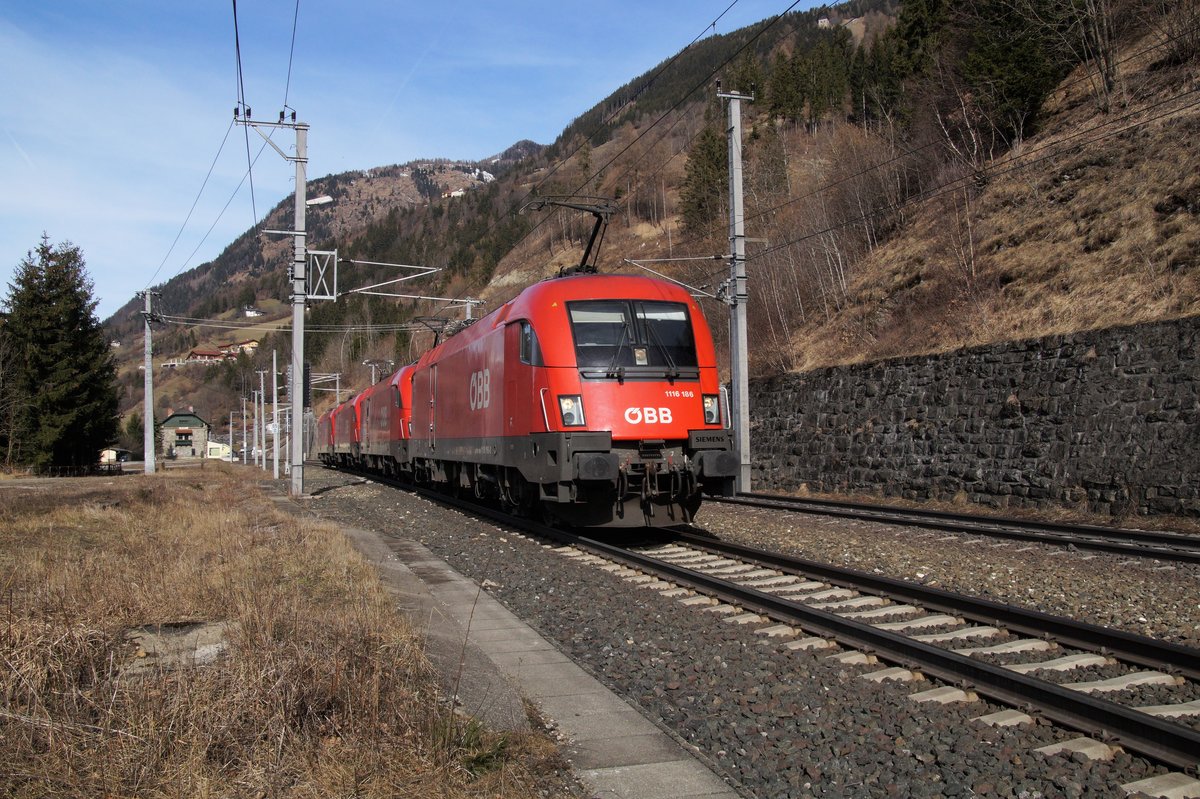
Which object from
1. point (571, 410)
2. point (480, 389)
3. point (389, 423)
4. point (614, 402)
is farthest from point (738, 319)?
point (389, 423)

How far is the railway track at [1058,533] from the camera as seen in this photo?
417 inches

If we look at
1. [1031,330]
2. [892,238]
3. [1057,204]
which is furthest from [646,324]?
[892,238]

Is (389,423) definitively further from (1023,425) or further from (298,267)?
(1023,425)

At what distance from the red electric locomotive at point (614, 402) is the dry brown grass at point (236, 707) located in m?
4.35

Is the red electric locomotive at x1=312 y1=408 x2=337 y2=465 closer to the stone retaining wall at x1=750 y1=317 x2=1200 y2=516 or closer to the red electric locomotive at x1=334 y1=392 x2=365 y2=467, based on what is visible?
the red electric locomotive at x1=334 y1=392 x2=365 y2=467

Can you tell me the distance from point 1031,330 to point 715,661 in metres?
17.4

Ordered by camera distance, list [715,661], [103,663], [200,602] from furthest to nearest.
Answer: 1. [200,602]
2. [715,661]
3. [103,663]

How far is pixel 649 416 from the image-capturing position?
39.0 feet

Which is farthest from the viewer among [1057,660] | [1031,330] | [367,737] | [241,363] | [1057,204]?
[241,363]

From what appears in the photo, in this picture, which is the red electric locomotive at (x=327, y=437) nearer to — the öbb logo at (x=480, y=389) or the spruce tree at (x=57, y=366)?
the spruce tree at (x=57, y=366)

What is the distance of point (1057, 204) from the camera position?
990 inches

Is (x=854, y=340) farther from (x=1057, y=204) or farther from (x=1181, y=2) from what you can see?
(x=1181, y=2)

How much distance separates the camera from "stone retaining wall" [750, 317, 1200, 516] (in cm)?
1460

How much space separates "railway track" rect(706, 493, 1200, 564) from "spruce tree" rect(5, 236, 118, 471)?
4159cm
